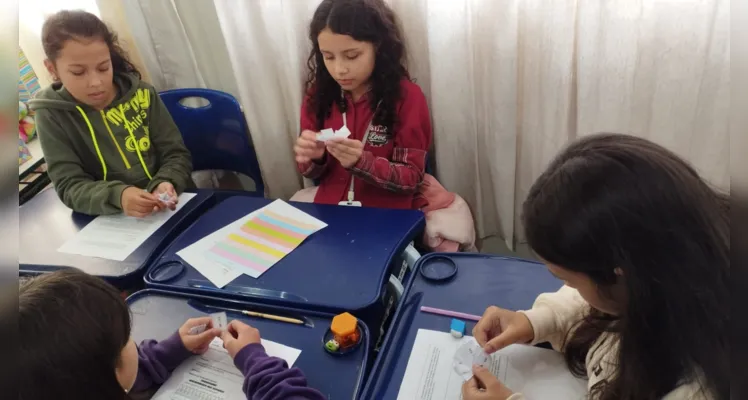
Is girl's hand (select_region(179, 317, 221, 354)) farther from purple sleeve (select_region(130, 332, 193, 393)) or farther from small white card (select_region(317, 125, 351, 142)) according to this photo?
small white card (select_region(317, 125, 351, 142))

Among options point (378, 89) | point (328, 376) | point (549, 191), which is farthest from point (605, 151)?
point (378, 89)

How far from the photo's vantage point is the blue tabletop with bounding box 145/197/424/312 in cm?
110

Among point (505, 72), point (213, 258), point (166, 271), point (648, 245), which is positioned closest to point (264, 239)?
point (213, 258)

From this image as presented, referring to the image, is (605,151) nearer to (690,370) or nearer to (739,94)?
(690,370)

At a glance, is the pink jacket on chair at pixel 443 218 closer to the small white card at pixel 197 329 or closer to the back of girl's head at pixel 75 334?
the small white card at pixel 197 329

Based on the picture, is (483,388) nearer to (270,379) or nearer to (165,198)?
(270,379)

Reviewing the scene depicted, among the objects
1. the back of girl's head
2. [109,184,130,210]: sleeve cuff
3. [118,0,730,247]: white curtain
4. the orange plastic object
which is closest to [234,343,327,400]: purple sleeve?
the orange plastic object

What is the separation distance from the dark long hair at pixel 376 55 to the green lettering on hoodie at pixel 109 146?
46 centimetres

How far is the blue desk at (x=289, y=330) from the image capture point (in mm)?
921

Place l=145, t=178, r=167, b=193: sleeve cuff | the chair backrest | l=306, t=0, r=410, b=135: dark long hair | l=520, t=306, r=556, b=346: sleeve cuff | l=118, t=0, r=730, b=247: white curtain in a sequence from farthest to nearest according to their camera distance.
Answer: the chair backrest, l=145, t=178, r=167, b=193: sleeve cuff, l=306, t=0, r=410, b=135: dark long hair, l=118, t=0, r=730, b=247: white curtain, l=520, t=306, r=556, b=346: sleeve cuff

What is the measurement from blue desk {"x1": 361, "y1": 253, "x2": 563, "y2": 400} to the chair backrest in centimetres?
89

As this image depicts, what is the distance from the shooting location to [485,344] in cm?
90

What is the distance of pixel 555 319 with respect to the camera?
36.0 inches

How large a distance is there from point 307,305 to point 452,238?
1.81 feet
